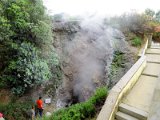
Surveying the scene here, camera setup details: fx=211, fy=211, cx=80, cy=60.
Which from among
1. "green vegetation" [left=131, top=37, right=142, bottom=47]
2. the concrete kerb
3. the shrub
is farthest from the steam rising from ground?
the concrete kerb

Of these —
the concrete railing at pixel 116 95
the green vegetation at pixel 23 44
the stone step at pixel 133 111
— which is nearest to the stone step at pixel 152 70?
the concrete railing at pixel 116 95

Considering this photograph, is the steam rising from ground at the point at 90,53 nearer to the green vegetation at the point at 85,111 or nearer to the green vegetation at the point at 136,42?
the green vegetation at the point at 136,42

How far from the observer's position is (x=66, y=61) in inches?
441

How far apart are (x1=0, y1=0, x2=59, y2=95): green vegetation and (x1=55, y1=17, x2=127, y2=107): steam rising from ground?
6.02 ft

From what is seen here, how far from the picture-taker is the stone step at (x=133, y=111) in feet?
17.5

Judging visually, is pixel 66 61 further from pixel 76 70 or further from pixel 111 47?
pixel 111 47

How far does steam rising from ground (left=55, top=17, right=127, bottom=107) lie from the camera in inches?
406

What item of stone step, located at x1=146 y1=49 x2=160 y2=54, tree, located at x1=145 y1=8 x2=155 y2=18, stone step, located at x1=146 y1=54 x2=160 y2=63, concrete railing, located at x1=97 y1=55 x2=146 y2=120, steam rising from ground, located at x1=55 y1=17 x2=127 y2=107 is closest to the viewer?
concrete railing, located at x1=97 y1=55 x2=146 y2=120

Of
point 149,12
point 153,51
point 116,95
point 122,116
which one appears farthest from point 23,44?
point 149,12

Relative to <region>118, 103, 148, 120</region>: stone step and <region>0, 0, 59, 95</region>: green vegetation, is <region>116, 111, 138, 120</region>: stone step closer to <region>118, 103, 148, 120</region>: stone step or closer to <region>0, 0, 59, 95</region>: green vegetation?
<region>118, 103, 148, 120</region>: stone step

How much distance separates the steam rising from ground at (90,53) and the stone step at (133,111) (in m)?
4.09

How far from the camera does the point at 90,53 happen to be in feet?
37.9

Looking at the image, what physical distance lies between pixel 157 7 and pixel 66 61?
9.47 meters

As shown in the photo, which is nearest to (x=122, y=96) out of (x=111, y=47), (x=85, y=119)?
(x=85, y=119)
